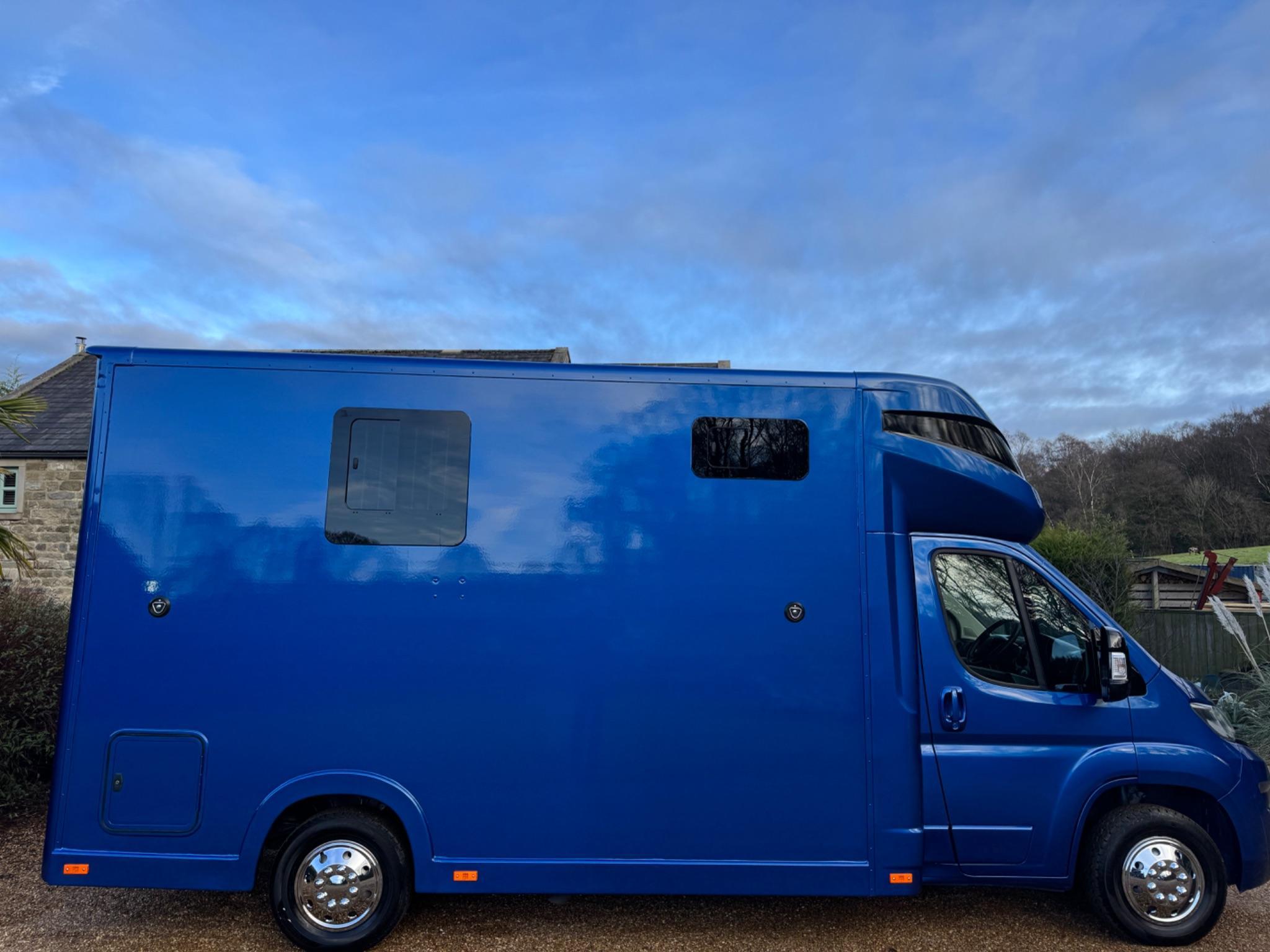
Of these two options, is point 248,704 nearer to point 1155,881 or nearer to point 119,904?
point 119,904

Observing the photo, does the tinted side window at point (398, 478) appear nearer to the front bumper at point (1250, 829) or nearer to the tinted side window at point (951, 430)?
the tinted side window at point (951, 430)

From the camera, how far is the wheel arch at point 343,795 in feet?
12.0

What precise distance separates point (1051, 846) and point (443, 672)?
3.08m

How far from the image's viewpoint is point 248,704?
370 centimetres

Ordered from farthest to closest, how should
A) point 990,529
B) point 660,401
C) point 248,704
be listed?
point 990,529, point 660,401, point 248,704

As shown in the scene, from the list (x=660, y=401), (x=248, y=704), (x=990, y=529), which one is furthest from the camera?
(x=990, y=529)

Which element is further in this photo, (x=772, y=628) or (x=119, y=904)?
(x=119, y=904)

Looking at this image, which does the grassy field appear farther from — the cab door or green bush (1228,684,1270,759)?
the cab door

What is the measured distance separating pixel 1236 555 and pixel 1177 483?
16.6 m

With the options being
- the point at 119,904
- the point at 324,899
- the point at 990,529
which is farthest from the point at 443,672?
the point at 990,529

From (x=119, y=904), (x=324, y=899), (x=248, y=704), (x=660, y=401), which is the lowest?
(x=119, y=904)

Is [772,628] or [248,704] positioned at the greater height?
[772,628]

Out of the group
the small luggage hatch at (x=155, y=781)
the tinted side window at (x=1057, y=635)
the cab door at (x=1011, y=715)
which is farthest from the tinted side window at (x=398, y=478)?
the tinted side window at (x=1057, y=635)

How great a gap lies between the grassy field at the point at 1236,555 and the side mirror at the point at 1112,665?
91.5ft
